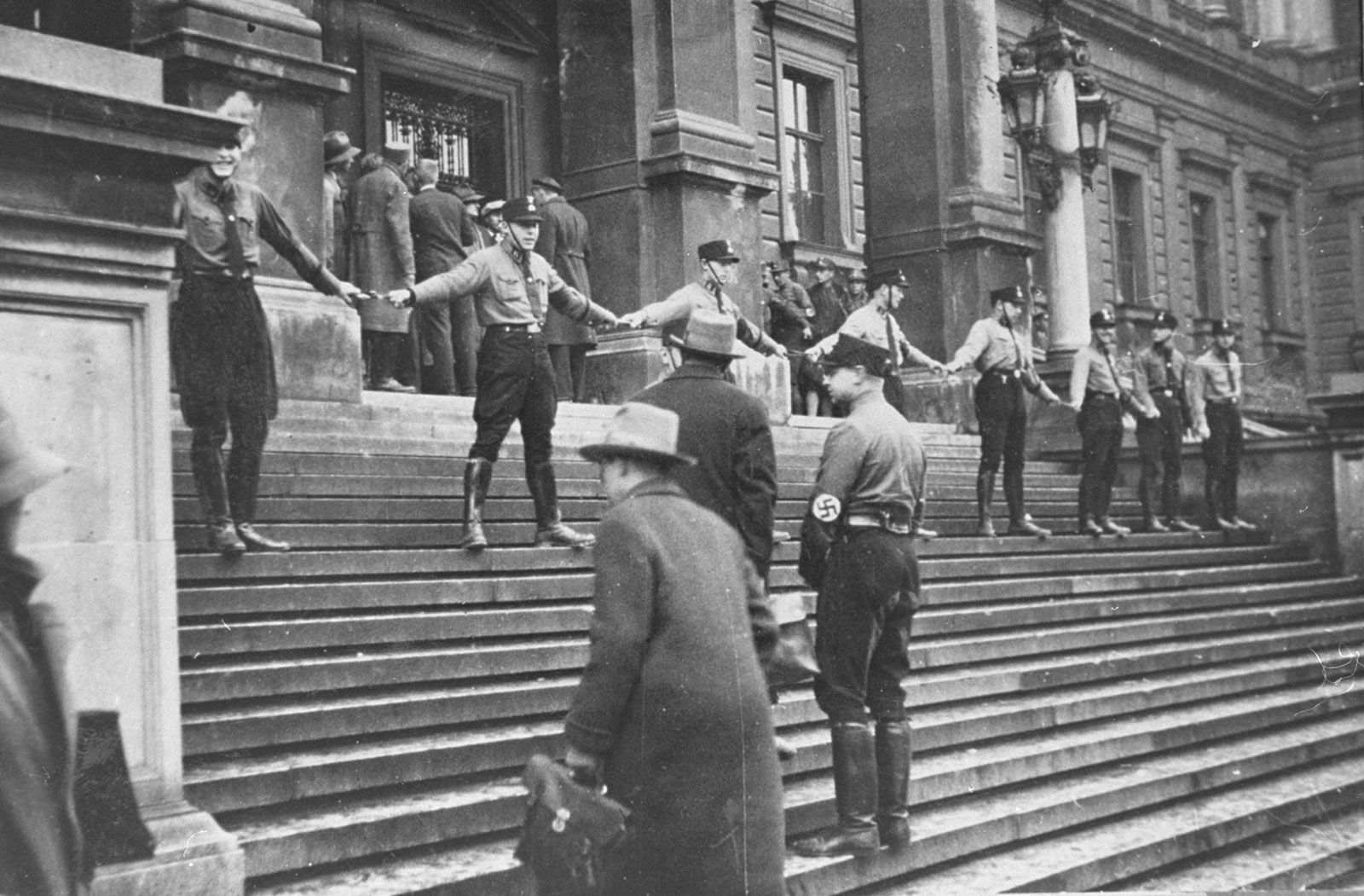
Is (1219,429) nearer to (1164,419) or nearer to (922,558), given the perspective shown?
(1164,419)

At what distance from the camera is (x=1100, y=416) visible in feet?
47.3

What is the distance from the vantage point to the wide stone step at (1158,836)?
7.63 meters

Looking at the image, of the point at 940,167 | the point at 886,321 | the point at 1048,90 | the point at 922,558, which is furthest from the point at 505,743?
the point at 940,167

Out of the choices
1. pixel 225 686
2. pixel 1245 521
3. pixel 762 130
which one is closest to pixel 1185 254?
pixel 762 130

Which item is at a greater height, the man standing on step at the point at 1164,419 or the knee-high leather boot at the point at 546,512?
the man standing on step at the point at 1164,419

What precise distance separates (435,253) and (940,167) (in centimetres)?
784

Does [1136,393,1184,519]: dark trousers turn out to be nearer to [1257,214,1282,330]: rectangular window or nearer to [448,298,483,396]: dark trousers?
[448,298,483,396]: dark trousers

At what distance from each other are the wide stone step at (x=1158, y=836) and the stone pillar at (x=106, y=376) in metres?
3.38

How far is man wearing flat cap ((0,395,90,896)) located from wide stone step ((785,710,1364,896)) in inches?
68.7

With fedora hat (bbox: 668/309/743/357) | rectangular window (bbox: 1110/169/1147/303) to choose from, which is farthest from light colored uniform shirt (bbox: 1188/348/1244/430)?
rectangular window (bbox: 1110/169/1147/303)

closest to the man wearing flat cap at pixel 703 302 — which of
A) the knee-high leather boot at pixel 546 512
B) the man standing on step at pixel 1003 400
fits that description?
the knee-high leather boot at pixel 546 512

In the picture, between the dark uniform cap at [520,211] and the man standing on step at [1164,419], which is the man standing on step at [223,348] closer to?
the dark uniform cap at [520,211]

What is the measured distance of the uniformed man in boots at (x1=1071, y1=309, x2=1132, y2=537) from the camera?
14.3 meters

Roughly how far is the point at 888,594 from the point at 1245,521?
10.0 meters
